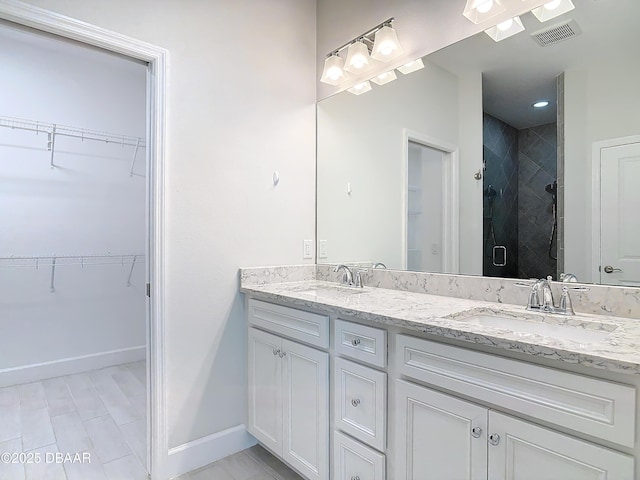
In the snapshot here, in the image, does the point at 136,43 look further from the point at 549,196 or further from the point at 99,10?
the point at 549,196

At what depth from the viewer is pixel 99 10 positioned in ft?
5.34

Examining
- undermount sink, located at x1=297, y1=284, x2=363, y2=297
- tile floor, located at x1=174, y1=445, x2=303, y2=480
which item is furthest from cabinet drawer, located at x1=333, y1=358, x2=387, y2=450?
tile floor, located at x1=174, y1=445, x2=303, y2=480

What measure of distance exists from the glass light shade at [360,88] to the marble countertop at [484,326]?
45.6 inches

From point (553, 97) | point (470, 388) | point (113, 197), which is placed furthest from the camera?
point (113, 197)

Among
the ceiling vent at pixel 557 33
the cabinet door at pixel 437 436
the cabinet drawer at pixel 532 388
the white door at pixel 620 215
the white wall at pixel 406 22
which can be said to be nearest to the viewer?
the cabinet drawer at pixel 532 388

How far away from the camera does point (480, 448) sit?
1.05m

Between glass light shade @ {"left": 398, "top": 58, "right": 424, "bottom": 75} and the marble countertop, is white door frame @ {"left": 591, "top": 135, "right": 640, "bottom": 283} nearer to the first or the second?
the marble countertop

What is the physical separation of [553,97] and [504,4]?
0.45m

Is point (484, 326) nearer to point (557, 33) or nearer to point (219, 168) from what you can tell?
point (557, 33)

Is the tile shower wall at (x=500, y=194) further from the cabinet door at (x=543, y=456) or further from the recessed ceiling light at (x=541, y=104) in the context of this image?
the cabinet door at (x=543, y=456)

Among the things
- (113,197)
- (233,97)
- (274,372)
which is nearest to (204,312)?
(274,372)

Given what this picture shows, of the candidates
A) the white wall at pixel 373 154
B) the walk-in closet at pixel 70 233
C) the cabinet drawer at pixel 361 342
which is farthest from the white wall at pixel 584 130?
the walk-in closet at pixel 70 233

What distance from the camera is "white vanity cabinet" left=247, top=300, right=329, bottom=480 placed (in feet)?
5.08

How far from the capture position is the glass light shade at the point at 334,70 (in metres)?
2.22
